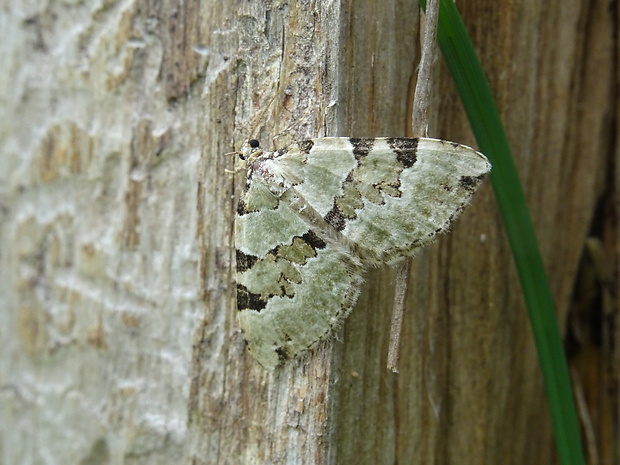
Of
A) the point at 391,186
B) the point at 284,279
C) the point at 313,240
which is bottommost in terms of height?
the point at 284,279

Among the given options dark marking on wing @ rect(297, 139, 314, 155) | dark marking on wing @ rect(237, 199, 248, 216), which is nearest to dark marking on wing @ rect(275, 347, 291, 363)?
dark marking on wing @ rect(237, 199, 248, 216)

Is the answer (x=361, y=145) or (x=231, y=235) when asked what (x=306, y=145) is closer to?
(x=361, y=145)

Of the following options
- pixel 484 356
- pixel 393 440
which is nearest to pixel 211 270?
pixel 393 440

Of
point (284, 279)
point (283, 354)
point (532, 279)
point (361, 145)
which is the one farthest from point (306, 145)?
point (532, 279)

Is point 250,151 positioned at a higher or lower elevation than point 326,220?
higher

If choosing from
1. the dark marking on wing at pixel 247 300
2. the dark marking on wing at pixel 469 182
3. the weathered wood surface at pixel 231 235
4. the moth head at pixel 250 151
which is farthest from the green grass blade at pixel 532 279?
the dark marking on wing at pixel 247 300

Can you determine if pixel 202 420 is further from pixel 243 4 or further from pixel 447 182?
pixel 243 4

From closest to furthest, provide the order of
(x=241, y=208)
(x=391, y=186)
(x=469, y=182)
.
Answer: (x=469, y=182)
(x=391, y=186)
(x=241, y=208)
